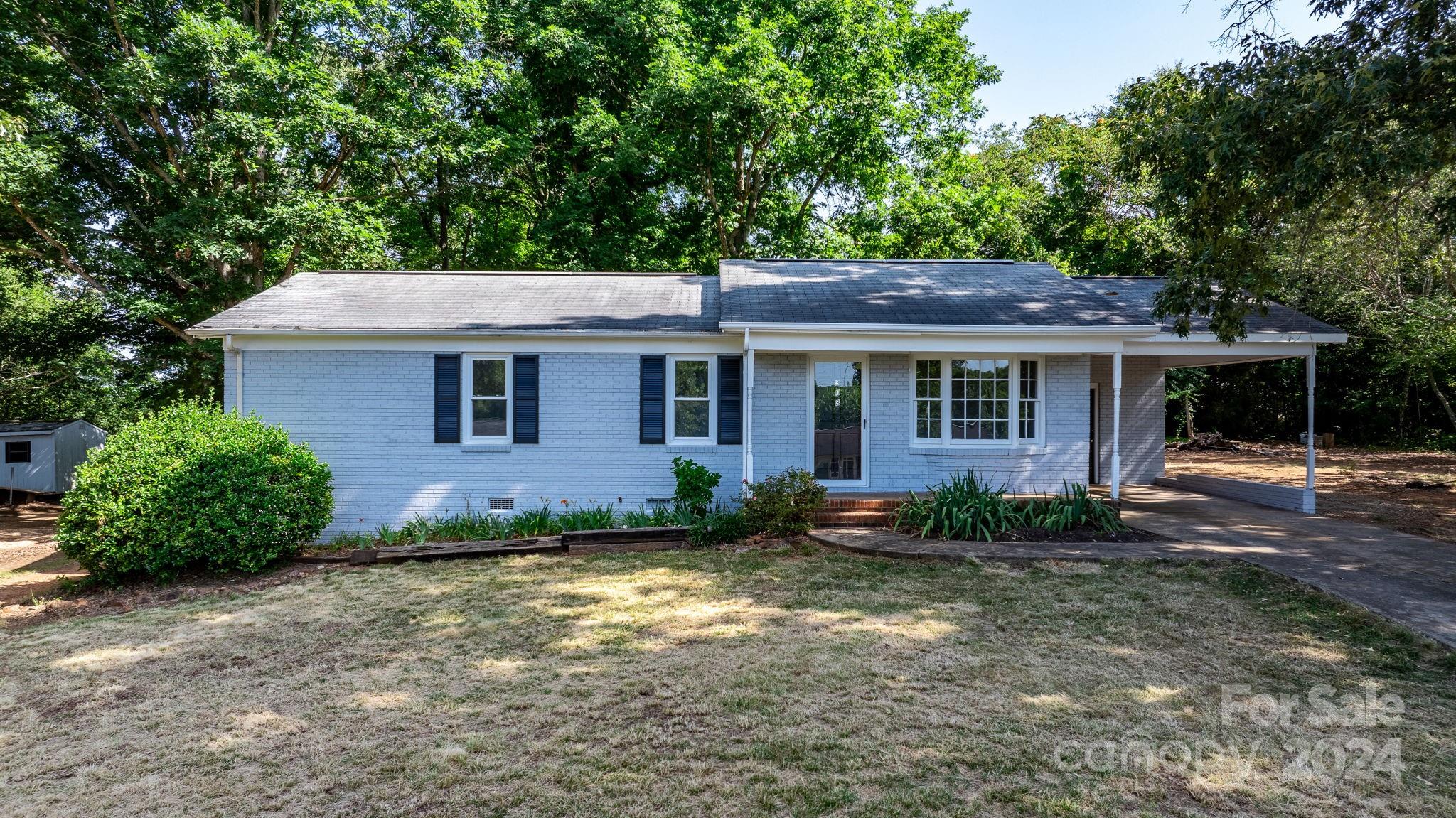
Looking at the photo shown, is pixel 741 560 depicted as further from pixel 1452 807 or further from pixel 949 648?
pixel 1452 807

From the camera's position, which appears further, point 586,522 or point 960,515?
point 586,522

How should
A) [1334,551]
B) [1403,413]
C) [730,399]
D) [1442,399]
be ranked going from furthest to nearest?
[1403,413]
[1442,399]
[730,399]
[1334,551]

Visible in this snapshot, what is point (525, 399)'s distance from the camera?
1066cm

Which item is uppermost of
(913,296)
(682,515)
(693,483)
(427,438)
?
(913,296)

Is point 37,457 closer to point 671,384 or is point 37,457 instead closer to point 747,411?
point 671,384

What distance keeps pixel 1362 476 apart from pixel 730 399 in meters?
16.2

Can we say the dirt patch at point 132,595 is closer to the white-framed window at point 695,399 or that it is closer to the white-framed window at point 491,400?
the white-framed window at point 491,400

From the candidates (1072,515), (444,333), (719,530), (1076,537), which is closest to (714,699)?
(719,530)

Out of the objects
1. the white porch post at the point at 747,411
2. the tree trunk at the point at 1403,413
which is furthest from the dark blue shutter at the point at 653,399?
the tree trunk at the point at 1403,413

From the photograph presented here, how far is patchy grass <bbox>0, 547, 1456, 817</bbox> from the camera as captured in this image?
3.54 metres

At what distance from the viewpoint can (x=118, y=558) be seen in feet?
25.8

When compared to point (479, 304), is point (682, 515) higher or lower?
lower

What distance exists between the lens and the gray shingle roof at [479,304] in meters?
10.3

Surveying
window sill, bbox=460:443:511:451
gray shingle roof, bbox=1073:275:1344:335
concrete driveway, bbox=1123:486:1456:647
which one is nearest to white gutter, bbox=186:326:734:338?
window sill, bbox=460:443:511:451
